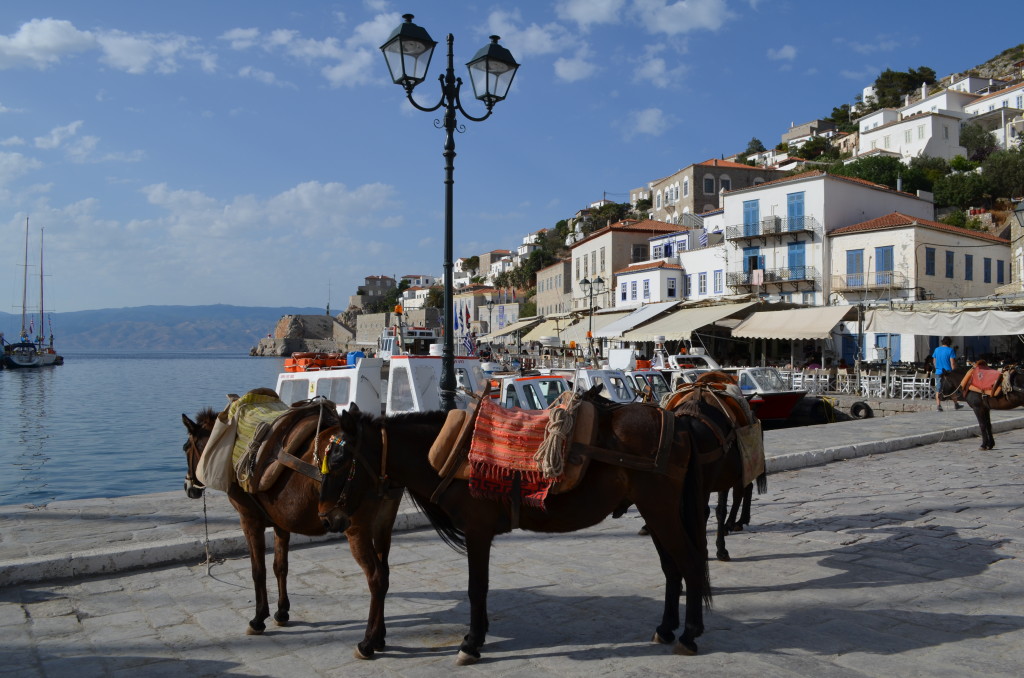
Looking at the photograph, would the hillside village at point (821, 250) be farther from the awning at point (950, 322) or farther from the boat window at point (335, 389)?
the boat window at point (335, 389)

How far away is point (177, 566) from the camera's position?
681 centimetres

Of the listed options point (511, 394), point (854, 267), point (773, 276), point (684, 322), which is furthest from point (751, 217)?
point (511, 394)

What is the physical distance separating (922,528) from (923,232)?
106 feet

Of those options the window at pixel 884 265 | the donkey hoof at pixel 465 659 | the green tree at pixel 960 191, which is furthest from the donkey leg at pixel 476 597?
the green tree at pixel 960 191

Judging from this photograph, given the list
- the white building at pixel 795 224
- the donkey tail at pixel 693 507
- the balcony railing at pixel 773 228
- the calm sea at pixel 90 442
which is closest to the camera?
the donkey tail at pixel 693 507

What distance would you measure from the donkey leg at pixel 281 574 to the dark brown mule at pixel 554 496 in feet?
3.83

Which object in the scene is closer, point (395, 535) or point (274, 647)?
point (274, 647)

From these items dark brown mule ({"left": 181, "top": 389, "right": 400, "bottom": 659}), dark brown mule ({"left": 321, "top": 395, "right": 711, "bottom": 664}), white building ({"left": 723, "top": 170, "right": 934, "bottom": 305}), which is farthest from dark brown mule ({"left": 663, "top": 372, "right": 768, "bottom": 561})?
white building ({"left": 723, "top": 170, "right": 934, "bottom": 305})

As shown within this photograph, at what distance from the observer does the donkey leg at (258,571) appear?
5.07 m

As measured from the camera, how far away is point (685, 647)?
14.9 feet

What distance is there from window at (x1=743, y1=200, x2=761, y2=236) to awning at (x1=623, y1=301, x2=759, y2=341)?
8.58 m

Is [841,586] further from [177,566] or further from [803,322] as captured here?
[803,322]

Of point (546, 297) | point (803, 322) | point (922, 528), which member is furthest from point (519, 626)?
point (546, 297)

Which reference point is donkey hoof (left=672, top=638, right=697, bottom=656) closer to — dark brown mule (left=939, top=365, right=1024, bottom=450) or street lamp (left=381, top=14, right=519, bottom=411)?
street lamp (left=381, top=14, right=519, bottom=411)
